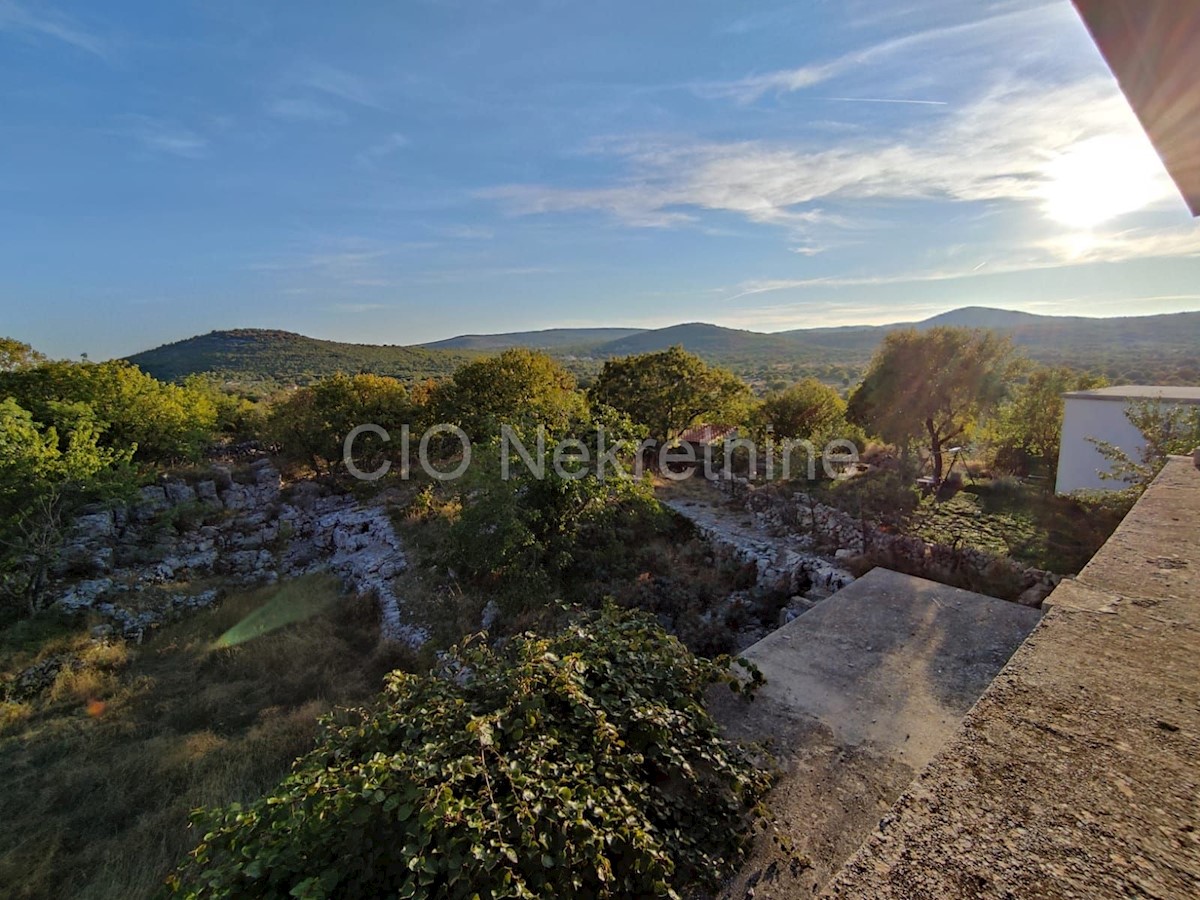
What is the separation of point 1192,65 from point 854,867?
4.52 feet

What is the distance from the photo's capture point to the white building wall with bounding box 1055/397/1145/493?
11.5 meters

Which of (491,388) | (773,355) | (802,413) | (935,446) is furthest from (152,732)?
(773,355)

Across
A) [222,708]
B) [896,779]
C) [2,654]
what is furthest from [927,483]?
[2,654]

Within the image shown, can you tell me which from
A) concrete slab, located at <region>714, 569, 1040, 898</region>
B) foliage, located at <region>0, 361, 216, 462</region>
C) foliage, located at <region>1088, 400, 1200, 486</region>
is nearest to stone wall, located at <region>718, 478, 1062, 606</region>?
concrete slab, located at <region>714, 569, 1040, 898</region>

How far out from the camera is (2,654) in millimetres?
7672

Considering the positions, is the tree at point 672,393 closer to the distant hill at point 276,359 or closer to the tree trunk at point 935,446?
the tree trunk at point 935,446

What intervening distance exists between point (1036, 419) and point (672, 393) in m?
10.2

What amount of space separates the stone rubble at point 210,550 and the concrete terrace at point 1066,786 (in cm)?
768

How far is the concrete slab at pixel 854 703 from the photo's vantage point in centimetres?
229

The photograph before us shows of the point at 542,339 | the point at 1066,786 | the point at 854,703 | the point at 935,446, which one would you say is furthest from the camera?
the point at 542,339

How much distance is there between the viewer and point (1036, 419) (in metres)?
14.4

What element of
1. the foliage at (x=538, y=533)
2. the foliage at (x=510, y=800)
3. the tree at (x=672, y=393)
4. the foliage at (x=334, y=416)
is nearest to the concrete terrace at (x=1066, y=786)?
the foliage at (x=510, y=800)

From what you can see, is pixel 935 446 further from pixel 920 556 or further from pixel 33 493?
pixel 33 493

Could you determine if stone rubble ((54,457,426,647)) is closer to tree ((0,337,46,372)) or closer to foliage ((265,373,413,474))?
foliage ((265,373,413,474))
